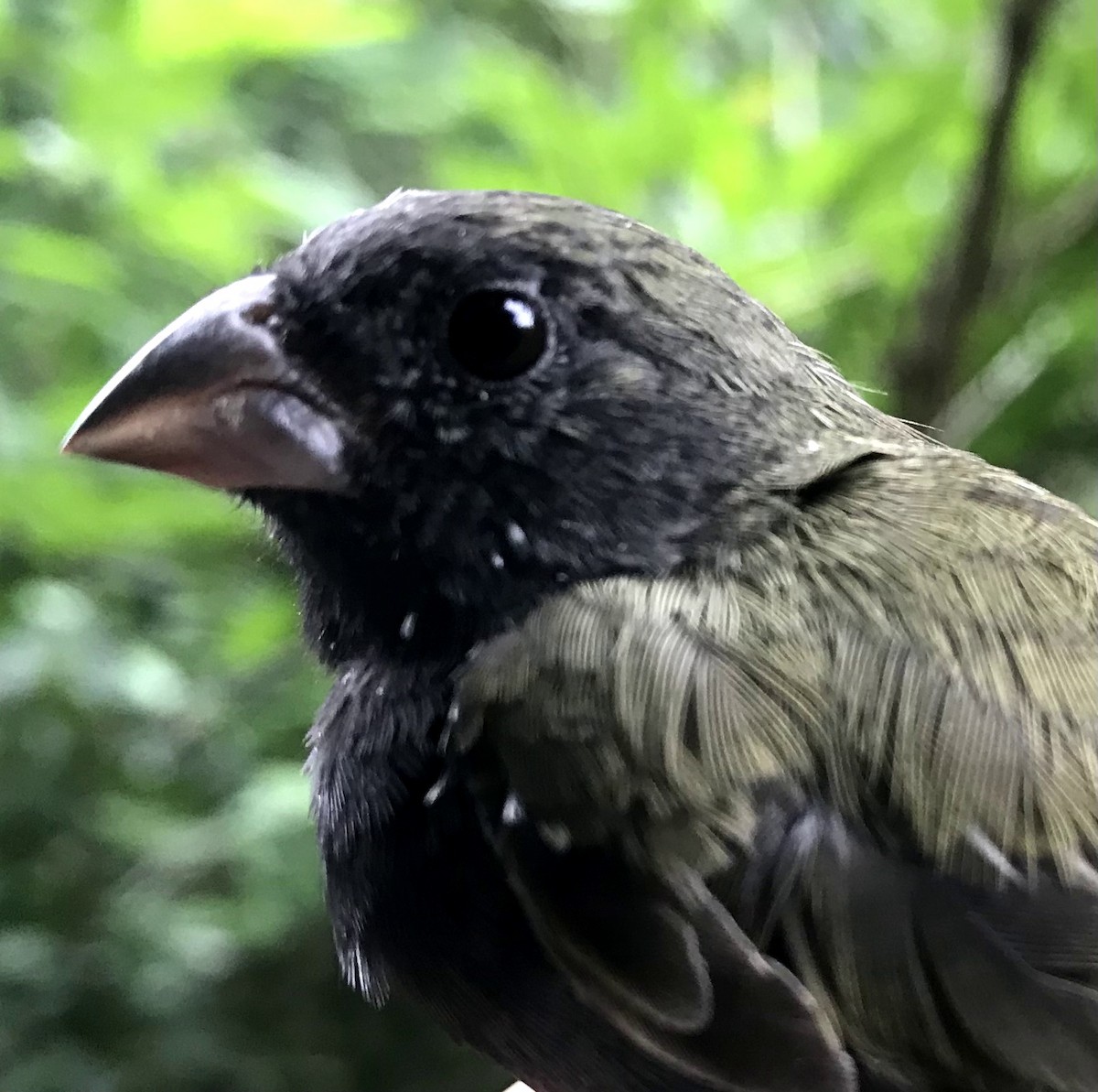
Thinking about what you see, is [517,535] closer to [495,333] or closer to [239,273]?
[495,333]

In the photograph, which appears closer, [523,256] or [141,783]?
[523,256]

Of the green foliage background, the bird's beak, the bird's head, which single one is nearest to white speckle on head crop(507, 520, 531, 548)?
the bird's head

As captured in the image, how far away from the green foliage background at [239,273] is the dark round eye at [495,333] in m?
0.61

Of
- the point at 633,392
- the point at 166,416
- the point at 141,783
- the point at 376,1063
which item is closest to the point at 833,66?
the point at 633,392

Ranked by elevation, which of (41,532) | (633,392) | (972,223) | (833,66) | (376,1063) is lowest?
(376,1063)

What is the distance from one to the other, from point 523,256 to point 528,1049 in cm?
44

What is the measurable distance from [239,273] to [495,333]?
0.61m

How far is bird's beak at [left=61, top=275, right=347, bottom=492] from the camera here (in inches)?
27.1

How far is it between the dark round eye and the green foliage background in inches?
23.9

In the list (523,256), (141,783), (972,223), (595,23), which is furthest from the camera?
(595,23)

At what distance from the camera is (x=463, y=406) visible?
0.67m

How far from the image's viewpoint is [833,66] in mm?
1619

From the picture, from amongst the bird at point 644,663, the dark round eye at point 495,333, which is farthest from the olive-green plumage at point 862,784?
the dark round eye at point 495,333

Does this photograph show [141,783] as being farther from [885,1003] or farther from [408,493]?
[885,1003]
